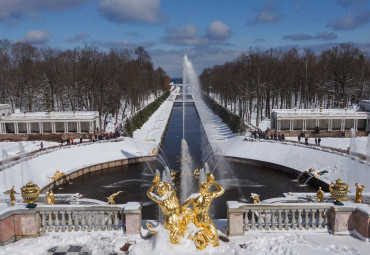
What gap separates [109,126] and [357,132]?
37.4 meters

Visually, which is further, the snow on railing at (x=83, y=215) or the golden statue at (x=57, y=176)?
the golden statue at (x=57, y=176)

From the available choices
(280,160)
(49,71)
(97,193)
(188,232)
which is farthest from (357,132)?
(49,71)

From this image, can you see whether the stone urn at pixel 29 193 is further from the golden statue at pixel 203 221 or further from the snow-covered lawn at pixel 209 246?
the golden statue at pixel 203 221

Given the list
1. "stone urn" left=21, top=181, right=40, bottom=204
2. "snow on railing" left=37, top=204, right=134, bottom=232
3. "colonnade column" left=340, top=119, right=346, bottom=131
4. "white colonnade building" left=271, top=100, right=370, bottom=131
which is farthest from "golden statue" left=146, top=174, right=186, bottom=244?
"colonnade column" left=340, top=119, right=346, bottom=131

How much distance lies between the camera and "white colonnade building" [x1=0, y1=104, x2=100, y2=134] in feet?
144

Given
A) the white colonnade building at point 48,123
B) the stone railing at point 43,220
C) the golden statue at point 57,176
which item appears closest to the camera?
the stone railing at point 43,220

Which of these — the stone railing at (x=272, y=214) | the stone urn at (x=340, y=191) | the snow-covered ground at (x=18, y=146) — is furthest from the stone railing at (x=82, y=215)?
the snow-covered ground at (x=18, y=146)

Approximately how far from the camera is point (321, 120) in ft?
146

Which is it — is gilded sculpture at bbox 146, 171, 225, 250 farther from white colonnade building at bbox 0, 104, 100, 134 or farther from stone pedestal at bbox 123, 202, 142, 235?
white colonnade building at bbox 0, 104, 100, 134

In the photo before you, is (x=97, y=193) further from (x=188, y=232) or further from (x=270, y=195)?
(x=188, y=232)

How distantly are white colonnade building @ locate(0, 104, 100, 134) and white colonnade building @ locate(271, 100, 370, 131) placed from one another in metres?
26.7

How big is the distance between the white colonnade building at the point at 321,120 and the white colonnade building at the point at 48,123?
26.7 metres

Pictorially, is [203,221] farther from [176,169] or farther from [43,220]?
[176,169]

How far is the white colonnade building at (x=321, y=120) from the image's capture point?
144 feet
